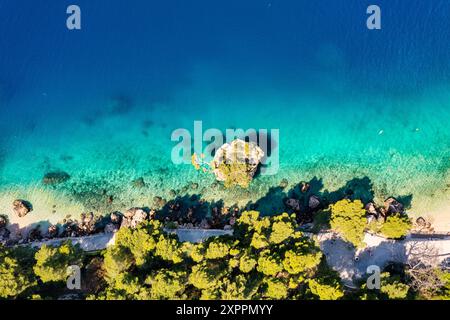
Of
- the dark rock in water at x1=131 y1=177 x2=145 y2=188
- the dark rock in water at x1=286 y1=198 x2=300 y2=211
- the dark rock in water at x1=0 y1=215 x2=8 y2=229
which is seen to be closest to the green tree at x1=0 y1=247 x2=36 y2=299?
the dark rock in water at x1=0 y1=215 x2=8 y2=229

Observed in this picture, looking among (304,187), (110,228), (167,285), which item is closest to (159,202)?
(110,228)

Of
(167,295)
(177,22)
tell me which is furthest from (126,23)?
(167,295)

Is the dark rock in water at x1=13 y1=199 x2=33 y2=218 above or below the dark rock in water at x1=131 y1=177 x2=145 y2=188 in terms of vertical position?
below

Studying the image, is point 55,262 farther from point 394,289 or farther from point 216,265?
point 394,289

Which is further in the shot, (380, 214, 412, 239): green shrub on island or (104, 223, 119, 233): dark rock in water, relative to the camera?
(104, 223, 119, 233): dark rock in water

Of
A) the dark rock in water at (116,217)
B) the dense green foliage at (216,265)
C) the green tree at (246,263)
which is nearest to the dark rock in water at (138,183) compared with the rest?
the dark rock in water at (116,217)

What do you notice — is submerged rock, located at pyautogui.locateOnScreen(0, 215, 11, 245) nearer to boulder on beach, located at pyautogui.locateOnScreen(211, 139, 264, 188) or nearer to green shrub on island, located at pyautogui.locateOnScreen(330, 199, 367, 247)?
boulder on beach, located at pyautogui.locateOnScreen(211, 139, 264, 188)
